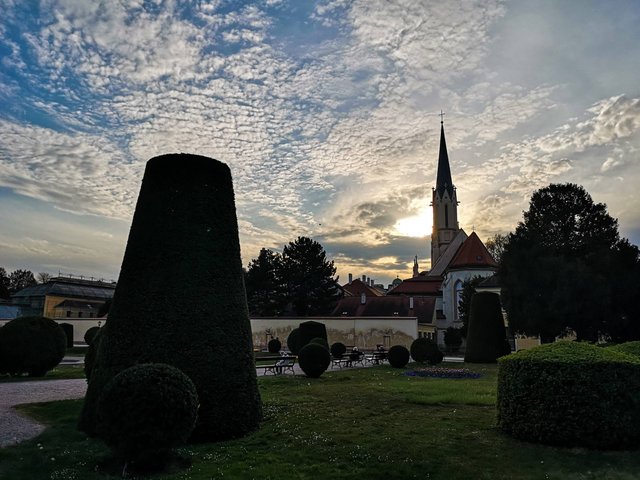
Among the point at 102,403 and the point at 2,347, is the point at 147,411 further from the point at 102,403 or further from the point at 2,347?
the point at 2,347

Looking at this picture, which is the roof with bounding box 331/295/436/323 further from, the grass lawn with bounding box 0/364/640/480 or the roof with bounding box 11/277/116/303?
the grass lawn with bounding box 0/364/640/480

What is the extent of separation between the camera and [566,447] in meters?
7.09

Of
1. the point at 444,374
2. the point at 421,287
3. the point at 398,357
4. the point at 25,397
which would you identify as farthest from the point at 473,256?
the point at 25,397

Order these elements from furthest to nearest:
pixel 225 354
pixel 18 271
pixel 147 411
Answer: pixel 18 271 → pixel 225 354 → pixel 147 411

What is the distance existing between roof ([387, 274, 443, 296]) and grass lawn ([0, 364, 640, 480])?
52783 millimetres

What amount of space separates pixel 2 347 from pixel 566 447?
17833mm

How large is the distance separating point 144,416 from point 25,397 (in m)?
9.10

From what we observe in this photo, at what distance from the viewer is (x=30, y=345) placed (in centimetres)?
1703

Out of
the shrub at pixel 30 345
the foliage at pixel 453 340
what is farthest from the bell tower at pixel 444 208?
the shrub at pixel 30 345

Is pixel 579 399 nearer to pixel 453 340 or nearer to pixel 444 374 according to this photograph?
pixel 444 374

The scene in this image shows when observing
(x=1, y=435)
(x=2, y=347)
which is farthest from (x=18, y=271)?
(x=1, y=435)

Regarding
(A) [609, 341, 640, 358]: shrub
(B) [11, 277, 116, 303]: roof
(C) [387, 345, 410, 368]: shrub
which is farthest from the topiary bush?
(B) [11, 277, 116, 303]: roof

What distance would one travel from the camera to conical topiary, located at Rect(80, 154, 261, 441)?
7516mm

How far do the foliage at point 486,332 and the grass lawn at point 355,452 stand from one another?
16644mm
